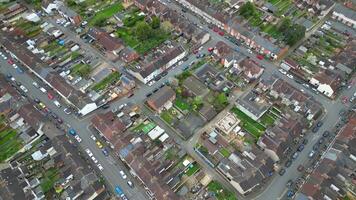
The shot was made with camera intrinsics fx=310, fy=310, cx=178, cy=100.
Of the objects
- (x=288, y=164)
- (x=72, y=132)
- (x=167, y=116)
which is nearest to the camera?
(x=288, y=164)

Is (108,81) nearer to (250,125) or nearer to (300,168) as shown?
(250,125)

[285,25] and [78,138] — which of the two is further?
[285,25]

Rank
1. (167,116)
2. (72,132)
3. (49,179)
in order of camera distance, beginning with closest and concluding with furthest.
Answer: (49,179)
(72,132)
(167,116)

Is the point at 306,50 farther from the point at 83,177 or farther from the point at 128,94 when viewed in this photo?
the point at 83,177

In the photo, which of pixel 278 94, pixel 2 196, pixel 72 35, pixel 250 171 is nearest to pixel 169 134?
pixel 250 171

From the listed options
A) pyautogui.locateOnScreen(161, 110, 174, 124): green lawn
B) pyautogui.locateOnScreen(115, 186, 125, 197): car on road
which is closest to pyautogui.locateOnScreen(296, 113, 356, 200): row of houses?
pyautogui.locateOnScreen(161, 110, 174, 124): green lawn

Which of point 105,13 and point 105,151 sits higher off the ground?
point 105,13

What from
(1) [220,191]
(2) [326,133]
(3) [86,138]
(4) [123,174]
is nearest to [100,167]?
(4) [123,174]
